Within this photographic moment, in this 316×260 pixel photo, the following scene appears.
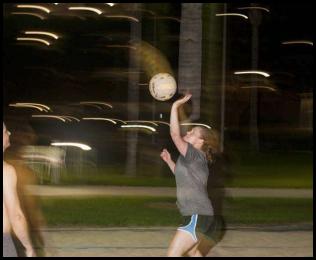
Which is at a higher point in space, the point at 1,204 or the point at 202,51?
the point at 202,51

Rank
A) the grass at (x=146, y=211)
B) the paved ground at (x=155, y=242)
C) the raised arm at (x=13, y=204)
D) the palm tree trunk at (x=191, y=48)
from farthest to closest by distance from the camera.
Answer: the palm tree trunk at (x=191, y=48)
the grass at (x=146, y=211)
the paved ground at (x=155, y=242)
the raised arm at (x=13, y=204)

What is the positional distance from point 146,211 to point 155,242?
2.62 m

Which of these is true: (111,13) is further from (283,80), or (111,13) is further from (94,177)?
(283,80)

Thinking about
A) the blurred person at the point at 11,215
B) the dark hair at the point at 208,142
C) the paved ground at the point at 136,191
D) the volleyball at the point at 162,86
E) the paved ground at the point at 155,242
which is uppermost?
the volleyball at the point at 162,86

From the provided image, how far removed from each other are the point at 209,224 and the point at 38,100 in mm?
37873

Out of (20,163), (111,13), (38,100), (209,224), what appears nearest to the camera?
(209,224)

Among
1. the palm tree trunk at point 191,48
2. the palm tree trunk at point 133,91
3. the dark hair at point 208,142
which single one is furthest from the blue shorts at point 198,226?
the palm tree trunk at point 133,91

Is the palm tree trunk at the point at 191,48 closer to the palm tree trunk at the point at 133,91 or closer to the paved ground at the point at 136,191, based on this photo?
the paved ground at the point at 136,191

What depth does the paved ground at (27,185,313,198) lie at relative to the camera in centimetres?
1504

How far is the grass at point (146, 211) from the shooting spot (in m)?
11.3

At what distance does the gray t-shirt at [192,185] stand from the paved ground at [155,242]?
91.5 inches

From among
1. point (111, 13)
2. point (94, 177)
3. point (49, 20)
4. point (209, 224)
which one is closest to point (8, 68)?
point (49, 20)

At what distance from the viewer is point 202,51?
13.6 meters

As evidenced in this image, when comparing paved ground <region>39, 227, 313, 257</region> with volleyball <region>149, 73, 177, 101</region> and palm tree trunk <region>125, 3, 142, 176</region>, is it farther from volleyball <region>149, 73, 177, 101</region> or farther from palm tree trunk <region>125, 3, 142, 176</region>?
palm tree trunk <region>125, 3, 142, 176</region>
